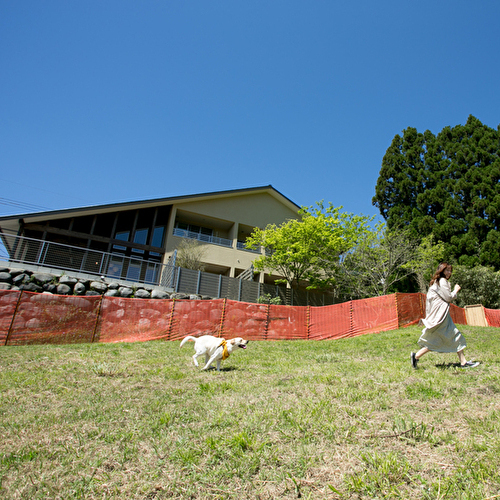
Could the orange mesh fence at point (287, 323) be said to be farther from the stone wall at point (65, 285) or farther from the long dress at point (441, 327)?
the long dress at point (441, 327)

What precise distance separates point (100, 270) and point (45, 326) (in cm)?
555

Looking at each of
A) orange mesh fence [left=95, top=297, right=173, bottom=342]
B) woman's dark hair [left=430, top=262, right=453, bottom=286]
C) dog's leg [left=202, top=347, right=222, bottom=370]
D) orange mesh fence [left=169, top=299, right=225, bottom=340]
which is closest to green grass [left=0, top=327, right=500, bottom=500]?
dog's leg [left=202, top=347, right=222, bottom=370]

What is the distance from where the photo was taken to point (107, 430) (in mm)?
3516

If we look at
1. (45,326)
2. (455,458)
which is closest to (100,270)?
(45,326)

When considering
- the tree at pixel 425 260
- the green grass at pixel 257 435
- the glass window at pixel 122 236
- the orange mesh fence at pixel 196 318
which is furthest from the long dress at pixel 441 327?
the glass window at pixel 122 236

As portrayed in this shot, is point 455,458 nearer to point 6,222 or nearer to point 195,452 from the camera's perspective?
point 195,452

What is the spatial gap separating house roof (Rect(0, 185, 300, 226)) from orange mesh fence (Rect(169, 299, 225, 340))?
33.8ft

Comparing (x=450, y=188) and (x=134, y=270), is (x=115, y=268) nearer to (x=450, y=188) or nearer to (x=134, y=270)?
(x=134, y=270)

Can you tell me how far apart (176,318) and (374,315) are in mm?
8089

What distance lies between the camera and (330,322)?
14.4 m

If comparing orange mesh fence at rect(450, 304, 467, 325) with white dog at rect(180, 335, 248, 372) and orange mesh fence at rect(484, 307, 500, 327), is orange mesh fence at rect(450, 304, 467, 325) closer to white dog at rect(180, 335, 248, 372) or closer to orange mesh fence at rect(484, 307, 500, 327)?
orange mesh fence at rect(484, 307, 500, 327)

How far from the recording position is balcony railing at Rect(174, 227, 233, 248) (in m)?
23.8

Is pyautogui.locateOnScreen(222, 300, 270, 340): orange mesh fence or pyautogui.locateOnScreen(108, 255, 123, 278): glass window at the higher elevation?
pyautogui.locateOnScreen(108, 255, 123, 278): glass window

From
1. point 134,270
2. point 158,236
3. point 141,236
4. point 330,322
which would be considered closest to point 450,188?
point 330,322
